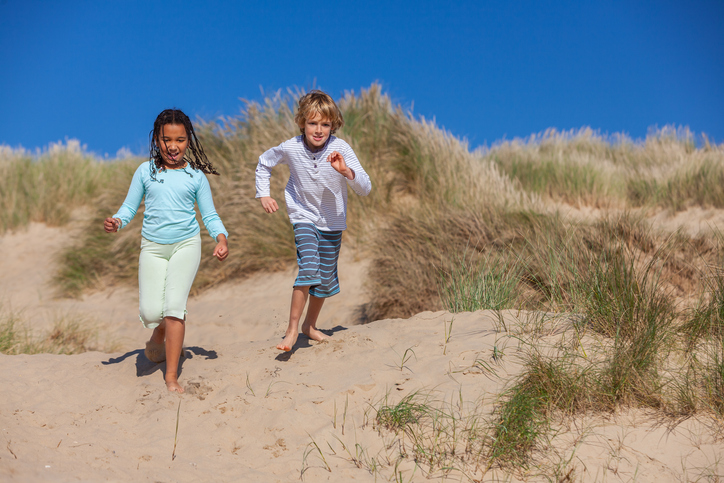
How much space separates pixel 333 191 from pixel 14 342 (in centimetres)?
354

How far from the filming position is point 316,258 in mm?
3969

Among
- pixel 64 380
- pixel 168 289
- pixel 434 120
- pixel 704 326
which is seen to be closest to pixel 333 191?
pixel 168 289

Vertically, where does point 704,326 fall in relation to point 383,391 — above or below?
above

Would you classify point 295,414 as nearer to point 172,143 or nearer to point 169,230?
point 169,230

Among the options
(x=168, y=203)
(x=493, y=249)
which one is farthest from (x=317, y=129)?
(x=493, y=249)

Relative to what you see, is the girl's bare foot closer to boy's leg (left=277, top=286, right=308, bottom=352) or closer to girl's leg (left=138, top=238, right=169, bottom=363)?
girl's leg (left=138, top=238, right=169, bottom=363)

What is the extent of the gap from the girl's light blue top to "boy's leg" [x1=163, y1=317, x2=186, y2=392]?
0.50 metres

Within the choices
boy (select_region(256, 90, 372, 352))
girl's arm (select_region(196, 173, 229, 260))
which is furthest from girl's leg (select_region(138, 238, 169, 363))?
boy (select_region(256, 90, 372, 352))

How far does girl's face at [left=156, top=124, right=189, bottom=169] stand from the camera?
12.2ft

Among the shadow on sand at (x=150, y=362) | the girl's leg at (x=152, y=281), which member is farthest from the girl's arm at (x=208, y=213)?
the shadow on sand at (x=150, y=362)

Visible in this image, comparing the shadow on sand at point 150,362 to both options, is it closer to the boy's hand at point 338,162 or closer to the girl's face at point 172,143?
the girl's face at point 172,143

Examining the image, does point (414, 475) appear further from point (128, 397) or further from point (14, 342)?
point (14, 342)

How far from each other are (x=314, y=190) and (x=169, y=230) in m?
0.98

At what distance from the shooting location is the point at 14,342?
5.40 metres
